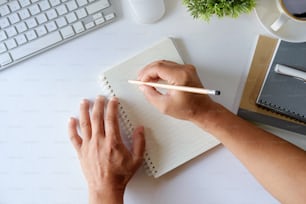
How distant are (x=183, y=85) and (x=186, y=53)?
0.10 m

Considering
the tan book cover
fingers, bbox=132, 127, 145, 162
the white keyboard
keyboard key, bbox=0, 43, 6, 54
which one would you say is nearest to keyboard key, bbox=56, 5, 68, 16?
the white keyboard

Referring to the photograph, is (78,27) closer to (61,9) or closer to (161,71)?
(61,9)

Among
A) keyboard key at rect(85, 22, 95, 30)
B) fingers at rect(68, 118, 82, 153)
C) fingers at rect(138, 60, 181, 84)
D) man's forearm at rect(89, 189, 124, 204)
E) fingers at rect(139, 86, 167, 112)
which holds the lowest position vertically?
man's forearm at rect(89, 189, 124, 204)

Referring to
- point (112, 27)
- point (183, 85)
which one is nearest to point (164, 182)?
point (183, 85)

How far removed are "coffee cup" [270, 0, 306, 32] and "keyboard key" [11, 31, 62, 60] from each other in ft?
1.30

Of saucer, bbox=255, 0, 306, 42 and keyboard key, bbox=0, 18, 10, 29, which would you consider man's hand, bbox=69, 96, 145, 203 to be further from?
saucer, bbox=255, 0, 306, 42

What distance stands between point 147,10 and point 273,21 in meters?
0.23

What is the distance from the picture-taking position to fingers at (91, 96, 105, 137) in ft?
2.36

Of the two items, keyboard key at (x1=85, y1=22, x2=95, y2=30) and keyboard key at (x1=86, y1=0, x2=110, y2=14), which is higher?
keyboard key at (x1=86, y1=0, x2=110, y2=14)

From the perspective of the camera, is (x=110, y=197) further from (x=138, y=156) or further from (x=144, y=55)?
(x=144, y=55)

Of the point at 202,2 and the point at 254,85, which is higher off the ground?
the point at 202,2

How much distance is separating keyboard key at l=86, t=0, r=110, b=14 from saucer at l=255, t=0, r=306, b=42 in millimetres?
274

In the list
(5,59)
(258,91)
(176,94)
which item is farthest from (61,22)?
(258,91)

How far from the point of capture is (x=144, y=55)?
2.39 feet
